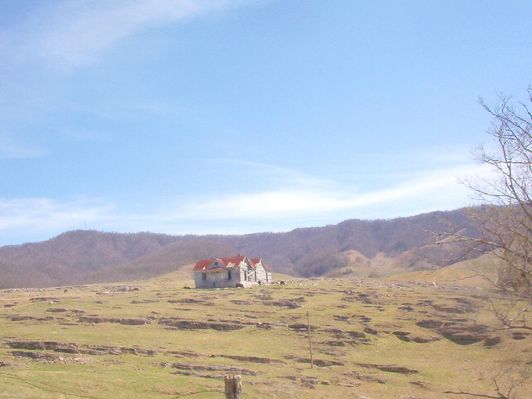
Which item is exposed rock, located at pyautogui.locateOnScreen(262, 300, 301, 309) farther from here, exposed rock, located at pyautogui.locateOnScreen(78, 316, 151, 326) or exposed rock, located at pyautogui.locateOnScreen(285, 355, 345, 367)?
exposed rock, located at pyautogui.locateOnScreen(285, 355, 345, 367)

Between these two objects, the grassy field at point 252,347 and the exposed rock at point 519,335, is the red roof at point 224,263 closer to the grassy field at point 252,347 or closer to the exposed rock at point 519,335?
the grassy field at point 252,347

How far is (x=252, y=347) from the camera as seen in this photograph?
46.5 meters

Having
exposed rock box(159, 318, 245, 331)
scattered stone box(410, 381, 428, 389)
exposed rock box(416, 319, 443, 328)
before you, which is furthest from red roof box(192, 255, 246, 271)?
scattered stone box(410, 381, 428, 389)

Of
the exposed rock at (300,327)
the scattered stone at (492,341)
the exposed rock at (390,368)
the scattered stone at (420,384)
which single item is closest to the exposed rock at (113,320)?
the exposed rock at (300,327)

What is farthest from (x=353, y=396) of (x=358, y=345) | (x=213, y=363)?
(x=358, y=345)

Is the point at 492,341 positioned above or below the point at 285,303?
below

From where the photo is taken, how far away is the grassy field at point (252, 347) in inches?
1265

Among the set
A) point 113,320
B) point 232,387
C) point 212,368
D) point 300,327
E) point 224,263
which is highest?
point 224,263

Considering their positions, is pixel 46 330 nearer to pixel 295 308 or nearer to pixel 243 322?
pixel 243 322

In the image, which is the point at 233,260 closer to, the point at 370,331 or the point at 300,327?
the point at 300,327

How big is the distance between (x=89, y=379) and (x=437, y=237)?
85.9ft

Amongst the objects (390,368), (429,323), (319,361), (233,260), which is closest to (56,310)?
(319,361)

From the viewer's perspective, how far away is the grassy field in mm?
32125

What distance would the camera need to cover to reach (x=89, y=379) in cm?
3072
